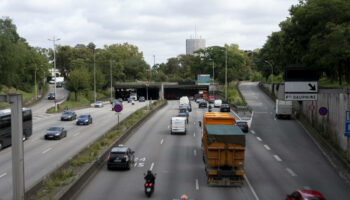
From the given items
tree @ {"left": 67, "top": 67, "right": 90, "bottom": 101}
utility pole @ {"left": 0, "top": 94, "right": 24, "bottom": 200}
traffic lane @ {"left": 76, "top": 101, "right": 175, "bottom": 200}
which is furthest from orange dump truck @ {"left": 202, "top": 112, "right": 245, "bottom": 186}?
tree @ {"left": 67, "top": 67, "right": 90, "bottom": 101}

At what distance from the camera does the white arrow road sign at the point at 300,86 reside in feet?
93.8

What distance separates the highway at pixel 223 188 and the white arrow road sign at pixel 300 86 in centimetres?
542

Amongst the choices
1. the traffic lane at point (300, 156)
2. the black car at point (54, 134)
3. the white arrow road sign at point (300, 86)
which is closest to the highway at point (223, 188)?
the traffic lane at point (300, 156)

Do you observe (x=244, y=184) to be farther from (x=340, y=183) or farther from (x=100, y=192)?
(x=100, y=192)

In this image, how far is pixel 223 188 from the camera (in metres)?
20.0

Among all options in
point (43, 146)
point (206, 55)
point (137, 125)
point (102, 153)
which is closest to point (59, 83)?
point (206, 55)

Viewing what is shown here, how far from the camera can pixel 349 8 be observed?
118ft

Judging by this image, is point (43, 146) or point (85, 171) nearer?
point (85, 171)

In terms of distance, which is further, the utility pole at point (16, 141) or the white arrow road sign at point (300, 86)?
the white arrow road sign at point (300, 86)

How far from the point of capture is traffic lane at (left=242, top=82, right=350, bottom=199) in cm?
2102

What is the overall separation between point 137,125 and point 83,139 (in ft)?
33.5

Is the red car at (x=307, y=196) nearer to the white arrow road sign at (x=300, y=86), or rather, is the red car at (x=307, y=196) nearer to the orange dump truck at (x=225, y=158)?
the orange dump truck at (x=225, y=158)

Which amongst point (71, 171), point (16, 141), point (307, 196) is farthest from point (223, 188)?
point (16, 141)

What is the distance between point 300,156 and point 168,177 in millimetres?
12842
